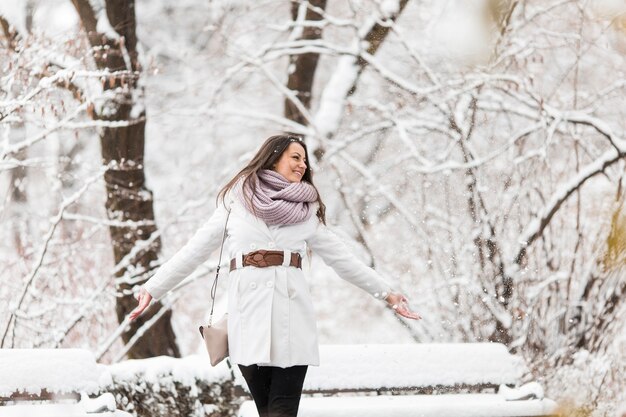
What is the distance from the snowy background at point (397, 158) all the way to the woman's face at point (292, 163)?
9.55 feet

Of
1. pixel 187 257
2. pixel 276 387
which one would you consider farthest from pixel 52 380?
pixel 276 387

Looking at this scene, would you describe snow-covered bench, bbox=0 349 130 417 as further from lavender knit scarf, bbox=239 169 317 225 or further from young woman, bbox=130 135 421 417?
lavender knit scarf, bbox=239 169 317 225

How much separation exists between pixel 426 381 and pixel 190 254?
2.11 m

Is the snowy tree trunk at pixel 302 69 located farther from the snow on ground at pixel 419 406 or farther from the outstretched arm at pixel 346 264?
the outstretched arm at pixel 346 264

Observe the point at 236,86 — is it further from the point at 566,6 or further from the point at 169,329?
the point at 566,6

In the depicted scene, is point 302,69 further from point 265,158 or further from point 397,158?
point 265,158

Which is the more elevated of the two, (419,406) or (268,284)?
(268,284)

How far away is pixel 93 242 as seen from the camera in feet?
29.6

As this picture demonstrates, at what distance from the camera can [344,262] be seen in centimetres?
363

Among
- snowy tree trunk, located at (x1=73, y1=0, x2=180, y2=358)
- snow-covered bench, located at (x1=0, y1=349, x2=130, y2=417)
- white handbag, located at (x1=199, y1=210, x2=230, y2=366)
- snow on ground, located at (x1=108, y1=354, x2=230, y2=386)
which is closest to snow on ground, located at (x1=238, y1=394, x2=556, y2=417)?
snow on ground, located at (x1=108, y1=354, x2=230, y2=386)

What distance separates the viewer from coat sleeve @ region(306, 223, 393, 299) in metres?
3.60

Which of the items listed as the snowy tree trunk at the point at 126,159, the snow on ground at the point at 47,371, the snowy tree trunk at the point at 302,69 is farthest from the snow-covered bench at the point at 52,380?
the snowy tree trunk at the point at 302,69

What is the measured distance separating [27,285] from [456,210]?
3.49 metres

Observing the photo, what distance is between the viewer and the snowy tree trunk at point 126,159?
775cm
